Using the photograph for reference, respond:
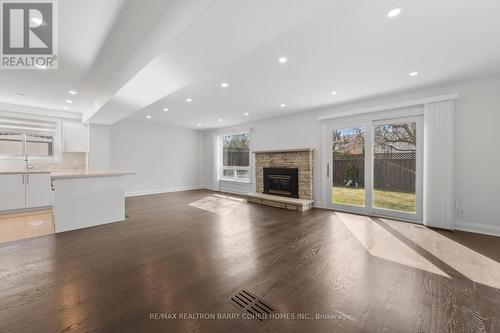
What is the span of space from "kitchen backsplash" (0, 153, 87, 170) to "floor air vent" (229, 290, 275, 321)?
6.89 meters

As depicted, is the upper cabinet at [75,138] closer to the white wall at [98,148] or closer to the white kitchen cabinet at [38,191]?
the white wall at [98,148]

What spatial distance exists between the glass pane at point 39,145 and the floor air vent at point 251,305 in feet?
23.9

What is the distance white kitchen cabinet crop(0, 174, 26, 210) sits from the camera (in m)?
4.77

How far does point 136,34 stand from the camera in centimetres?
236

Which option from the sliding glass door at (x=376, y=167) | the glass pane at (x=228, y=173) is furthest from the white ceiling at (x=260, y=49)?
the glass pane at (x=228, y=173)

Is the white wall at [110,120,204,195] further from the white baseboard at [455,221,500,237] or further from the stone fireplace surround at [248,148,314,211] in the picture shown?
the white baseboard at [455,221,500,237]

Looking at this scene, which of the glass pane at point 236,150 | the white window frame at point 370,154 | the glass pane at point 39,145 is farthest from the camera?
the glass pane at point 236,150

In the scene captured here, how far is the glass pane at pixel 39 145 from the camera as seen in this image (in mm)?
5562

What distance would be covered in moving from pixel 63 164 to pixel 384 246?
843 centimetres

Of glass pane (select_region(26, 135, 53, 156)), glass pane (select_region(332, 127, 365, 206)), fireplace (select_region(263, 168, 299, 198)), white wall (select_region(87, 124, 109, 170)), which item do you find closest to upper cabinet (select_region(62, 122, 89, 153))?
white wall (select_region(87, 124, 109, 170))

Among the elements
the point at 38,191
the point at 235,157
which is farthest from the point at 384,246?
the point at 38,191

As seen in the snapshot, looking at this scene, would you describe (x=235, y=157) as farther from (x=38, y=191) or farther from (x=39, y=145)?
(x=39, y=145)

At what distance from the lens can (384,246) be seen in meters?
2.96

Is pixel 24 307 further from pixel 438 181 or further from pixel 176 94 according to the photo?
pixel 438 181
